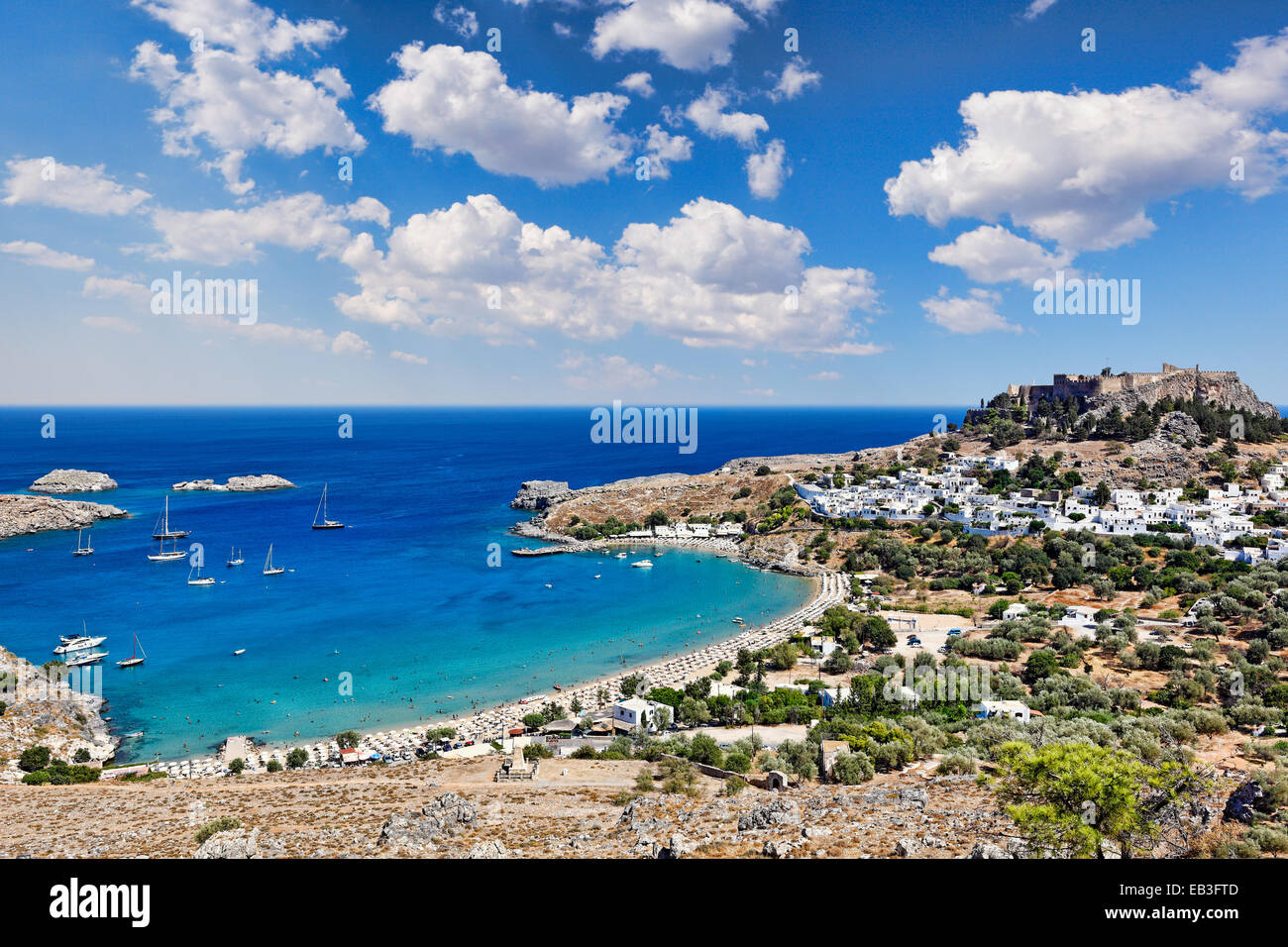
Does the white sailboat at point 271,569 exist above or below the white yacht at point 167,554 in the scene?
below

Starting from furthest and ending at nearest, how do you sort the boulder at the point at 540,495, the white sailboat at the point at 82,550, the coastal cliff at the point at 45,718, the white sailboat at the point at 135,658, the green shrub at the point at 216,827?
1. the boulder at the point at 540,495
2. the white sailboat at the point at 82,550
3. the white sailboat at the point at 135,658
4. the coastal cliff at the point at 45,718
5. the green shrub at the point at 216,827

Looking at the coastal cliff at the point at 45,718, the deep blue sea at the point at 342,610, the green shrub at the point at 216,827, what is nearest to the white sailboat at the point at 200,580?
the deep blue sea at the point at 342,610

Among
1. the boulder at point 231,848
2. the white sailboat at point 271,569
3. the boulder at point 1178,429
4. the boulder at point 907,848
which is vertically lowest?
the white sailboat at point 271,569

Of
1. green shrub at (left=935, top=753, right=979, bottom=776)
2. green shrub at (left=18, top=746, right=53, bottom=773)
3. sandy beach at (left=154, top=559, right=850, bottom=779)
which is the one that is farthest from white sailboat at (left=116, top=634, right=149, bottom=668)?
green shrub at (left=935, top=753, right=979, bottom=776)

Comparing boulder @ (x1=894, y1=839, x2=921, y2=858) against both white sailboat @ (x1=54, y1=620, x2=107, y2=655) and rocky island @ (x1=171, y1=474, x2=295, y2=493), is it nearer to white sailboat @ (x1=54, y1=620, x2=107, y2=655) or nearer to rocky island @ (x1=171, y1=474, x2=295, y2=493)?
white sailboat @ (x1=54, y1=620, x2=107, y2=655)

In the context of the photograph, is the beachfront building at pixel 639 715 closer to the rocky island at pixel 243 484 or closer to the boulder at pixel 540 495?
the boulder at pixel 540 495

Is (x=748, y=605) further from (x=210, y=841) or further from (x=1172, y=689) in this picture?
(x=210, y=841)
